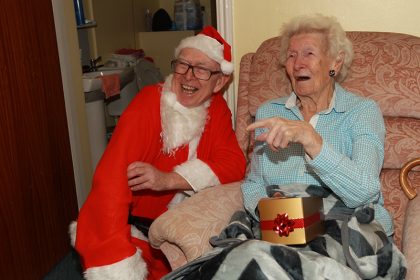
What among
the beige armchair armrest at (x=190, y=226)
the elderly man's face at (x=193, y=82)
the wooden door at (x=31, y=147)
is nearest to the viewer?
the beige armchair armrest at (x=190, y=226)

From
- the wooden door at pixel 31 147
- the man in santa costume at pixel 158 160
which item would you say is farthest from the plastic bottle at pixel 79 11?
the man in santa costume at pixel 158 160

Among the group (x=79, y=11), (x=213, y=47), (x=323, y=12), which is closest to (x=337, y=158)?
(x=213, y=47)

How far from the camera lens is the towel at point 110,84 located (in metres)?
2.82

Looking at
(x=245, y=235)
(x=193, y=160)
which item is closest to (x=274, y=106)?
(x=193, y=160)

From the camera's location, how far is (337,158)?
111cm

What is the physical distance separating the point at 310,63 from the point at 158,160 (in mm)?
634

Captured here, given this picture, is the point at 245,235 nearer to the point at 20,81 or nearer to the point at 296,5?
the point at 296,5

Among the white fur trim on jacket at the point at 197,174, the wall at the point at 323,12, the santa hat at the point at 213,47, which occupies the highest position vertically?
the wall at the point at 323,12

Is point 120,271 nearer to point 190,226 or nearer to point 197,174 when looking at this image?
point 190,226

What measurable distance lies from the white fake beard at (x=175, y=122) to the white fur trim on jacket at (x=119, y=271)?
409 mm

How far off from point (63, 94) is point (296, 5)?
1249mm

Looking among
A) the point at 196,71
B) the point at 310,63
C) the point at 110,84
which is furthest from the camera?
the point at 110,84

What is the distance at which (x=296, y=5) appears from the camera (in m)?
1.75

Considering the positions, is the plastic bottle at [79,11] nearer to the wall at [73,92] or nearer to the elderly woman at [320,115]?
the wall at [73,92]
